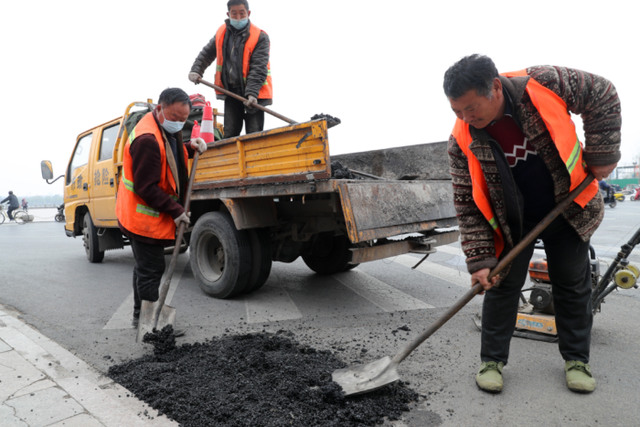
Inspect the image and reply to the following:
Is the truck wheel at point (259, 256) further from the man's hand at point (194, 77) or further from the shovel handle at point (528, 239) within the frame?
the shovel handle at point (528, 239)

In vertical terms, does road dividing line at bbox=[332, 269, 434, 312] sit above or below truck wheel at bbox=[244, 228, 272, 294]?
below

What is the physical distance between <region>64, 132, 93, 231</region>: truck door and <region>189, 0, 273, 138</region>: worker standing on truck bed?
9.90 feet

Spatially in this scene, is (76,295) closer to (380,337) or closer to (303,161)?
(303,161)

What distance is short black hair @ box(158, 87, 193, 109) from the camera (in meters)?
3.27

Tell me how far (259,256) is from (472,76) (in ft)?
9.56

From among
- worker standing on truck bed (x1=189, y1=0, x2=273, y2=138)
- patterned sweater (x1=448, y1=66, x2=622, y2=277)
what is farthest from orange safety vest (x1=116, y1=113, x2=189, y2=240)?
patterned sweater (x1=448, y1=66, x2=622, y2=277)

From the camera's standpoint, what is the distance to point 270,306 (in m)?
4.19

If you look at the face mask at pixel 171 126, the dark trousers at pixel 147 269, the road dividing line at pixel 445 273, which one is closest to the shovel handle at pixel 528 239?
the dark trousers at pixel 147 269

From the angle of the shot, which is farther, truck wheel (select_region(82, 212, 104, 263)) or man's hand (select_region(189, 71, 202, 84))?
truck wheel (select_region(82, 212, 104, 263))

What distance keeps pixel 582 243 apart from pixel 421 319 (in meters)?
1.69

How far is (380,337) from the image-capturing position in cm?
324

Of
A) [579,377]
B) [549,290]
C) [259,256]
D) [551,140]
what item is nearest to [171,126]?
[259,256]

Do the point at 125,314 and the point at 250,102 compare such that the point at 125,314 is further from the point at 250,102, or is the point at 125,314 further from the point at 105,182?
the point at 105,182

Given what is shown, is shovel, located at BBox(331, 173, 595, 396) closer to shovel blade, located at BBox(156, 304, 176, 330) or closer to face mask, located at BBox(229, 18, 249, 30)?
shovel blade, located at BBox(156, 304, 176, 330)
